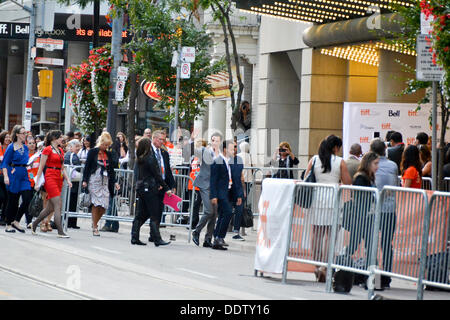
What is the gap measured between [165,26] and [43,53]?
96.5 feet

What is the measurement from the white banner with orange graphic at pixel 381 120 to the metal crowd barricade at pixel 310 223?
28.7 ft

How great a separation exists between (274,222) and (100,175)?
6009mm

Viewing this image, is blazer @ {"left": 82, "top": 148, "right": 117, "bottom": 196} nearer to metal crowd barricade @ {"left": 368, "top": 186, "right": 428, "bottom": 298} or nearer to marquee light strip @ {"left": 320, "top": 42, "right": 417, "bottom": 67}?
metal crowd barricade @ {"left": 368, "top": 186, "right": 428, "bottom": 298}

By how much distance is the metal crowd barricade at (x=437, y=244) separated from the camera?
32.4 ft

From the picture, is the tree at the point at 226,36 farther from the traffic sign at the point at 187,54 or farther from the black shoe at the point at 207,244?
the black shoe at the point at 207,244

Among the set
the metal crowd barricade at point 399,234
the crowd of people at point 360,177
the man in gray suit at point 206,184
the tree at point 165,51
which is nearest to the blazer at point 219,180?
the man in gray suit at point 206,184

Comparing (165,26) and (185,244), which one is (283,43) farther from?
(185,244)

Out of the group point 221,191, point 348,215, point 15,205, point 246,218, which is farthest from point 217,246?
point 348,215

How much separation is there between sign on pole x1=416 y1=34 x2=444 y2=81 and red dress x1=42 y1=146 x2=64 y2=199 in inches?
287

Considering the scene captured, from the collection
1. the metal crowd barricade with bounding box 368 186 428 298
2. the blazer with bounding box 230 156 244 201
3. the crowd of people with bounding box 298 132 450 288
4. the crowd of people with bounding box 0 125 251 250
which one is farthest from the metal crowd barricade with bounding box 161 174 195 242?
the metal crowd barricade with bounding box 368 186 428 298

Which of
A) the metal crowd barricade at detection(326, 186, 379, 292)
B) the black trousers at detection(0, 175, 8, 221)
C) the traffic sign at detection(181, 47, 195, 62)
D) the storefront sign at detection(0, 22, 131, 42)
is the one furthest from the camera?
the storefront sign at detection(0, 22, 131, 42)

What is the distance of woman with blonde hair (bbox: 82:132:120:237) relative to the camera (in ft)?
56.9

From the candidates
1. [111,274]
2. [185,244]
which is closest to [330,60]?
[185,244]
